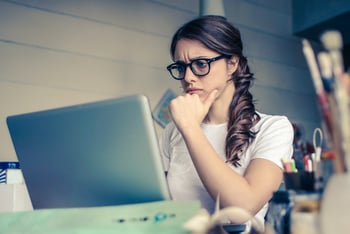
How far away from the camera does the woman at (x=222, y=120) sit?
118 cm

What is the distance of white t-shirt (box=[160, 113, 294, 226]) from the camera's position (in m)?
1.25

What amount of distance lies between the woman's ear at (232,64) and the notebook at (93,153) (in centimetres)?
73

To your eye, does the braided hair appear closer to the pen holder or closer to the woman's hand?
the woman's hand

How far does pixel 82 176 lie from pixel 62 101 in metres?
1.14

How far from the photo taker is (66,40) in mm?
1951

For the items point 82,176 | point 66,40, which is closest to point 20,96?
point 66,40

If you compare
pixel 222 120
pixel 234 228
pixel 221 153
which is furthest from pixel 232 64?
pixel 234 228

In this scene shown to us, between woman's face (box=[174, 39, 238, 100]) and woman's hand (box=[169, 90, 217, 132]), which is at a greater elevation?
woman's face (box=[174, 39, 238, 100])

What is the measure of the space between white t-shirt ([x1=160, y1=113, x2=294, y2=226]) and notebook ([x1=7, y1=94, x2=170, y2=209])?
528 millimetres

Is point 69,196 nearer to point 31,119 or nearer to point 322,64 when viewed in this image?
point 31,119

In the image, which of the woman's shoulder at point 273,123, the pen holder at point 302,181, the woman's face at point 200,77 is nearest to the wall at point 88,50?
the woman's face at point 200,77

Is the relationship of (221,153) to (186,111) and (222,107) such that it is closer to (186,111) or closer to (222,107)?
(222,107)

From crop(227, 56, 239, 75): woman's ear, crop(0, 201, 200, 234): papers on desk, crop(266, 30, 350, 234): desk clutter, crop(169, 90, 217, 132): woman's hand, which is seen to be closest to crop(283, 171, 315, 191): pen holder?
crop(266, 30, 350, 234): desk clutter

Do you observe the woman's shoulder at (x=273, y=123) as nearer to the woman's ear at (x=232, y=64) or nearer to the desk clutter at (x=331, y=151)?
the woman's ear at (x=232, y=64)
